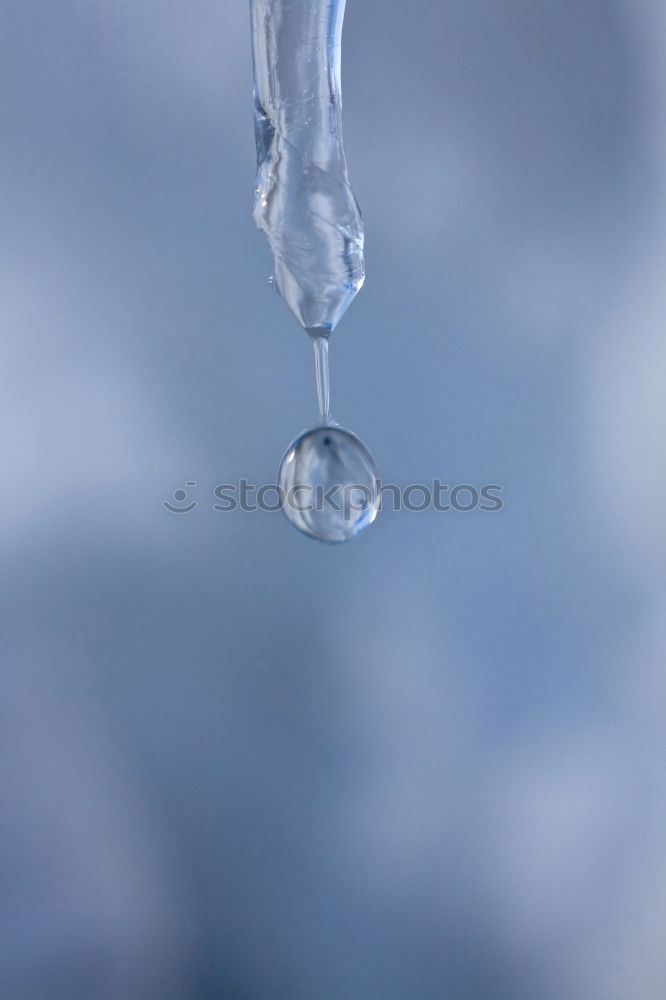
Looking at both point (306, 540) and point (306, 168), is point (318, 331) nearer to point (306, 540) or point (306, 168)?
point (306, 168)

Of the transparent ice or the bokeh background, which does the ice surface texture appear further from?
the bokeh background

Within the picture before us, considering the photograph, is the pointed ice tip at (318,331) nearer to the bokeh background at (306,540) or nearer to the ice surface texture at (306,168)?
the ice surface texture at (306,168)

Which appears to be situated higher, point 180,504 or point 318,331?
point 180,504

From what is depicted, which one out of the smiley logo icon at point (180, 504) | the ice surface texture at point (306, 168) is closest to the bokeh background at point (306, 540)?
the smiley logo icon at point (180, 504)

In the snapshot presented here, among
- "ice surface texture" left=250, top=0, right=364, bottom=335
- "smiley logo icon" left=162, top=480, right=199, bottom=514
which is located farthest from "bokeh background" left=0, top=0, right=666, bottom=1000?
"ice surface texture" left=250, top=0, right=364, bottom=335

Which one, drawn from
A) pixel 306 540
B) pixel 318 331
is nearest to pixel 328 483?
pixel 318 331

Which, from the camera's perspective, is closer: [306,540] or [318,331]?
[318,331]
